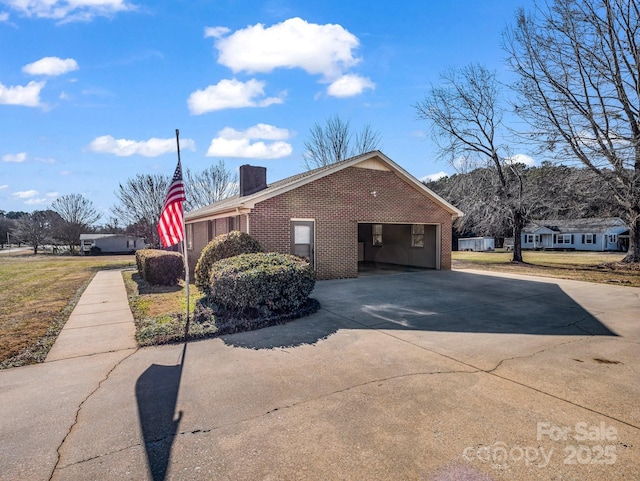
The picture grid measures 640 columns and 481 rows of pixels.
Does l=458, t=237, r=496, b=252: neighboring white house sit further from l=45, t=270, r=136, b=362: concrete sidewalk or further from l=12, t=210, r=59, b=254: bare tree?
l=12, t=210, r=59, b=254: bare tree

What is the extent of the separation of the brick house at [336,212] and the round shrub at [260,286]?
3.78 metres

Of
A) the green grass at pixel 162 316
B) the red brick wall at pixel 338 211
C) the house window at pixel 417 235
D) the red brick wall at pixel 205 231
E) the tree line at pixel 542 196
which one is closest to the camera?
the green grass at pixel 162 316

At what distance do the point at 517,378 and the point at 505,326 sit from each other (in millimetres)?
2665

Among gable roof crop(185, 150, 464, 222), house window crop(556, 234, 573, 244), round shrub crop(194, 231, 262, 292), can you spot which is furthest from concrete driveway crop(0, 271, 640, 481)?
house window crop(556, 234, 573, 244)

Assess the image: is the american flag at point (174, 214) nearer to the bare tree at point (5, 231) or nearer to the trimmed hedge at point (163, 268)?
the trimmed hedge at point (163, 268)

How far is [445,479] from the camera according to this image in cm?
254

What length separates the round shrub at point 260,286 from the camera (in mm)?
7016

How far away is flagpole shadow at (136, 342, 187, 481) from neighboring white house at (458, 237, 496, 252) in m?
45.9

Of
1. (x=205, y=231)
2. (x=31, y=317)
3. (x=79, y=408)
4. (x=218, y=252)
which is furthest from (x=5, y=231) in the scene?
(x=79, y=408)

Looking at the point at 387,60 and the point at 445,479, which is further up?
the point at 387,60

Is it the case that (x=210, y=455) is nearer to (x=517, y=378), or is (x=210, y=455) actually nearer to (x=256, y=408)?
(x=256, y=408)

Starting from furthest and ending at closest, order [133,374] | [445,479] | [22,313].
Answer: [22,313]
[133,374]
[445,479]

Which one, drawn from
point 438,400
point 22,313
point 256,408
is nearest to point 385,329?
point 438,400

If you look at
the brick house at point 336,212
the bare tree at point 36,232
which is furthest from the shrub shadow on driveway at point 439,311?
the bare tree at point 36,232
